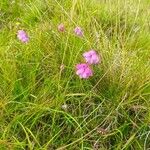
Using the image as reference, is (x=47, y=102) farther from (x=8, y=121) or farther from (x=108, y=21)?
(x=108, y=21)

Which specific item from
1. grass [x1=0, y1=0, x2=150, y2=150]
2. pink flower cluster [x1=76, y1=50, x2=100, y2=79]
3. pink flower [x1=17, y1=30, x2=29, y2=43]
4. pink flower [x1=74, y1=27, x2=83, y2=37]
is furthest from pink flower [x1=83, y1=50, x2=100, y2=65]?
pink flower [x1=17, y1=30, x2=29, y2=43]

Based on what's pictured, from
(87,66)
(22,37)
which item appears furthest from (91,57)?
(22,37)

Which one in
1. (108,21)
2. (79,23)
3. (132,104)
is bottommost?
(108,21)

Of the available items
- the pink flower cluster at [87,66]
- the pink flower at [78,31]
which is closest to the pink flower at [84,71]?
the pink flower cluster at [87,66]

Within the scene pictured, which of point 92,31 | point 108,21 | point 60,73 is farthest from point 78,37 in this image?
point 108,21

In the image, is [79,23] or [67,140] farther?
[79,23]

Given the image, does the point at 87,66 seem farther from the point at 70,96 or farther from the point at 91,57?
the point at 70,96

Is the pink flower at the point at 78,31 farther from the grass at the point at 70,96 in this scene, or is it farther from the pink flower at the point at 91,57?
the pink flower at the point at 91,57
